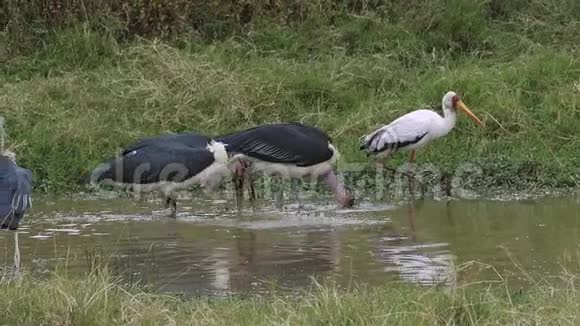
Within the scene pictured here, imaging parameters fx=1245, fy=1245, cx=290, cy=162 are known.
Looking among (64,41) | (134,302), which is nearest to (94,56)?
(64,41)

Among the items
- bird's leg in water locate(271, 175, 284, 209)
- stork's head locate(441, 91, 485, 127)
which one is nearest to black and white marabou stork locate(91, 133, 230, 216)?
bird's leg in water locate(271, 175, 284, 209)

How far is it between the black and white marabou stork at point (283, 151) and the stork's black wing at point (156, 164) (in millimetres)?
410

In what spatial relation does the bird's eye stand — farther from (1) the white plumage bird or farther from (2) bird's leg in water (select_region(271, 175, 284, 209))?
(2) bird's leg in water (select_region(271, 175, 284, 209))

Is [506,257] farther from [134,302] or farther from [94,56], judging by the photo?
[94,56]

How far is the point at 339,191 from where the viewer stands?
9273 mm

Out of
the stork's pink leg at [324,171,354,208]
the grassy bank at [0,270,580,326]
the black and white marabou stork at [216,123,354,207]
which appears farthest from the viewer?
the black and white marabou stork at [216,123,354,207]

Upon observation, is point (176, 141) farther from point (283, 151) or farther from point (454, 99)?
point (454, 99)

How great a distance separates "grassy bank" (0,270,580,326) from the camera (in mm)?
4949

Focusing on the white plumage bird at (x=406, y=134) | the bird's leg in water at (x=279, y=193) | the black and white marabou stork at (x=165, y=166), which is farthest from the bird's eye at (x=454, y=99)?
the black and white marabou stork at (x=165, y=166)

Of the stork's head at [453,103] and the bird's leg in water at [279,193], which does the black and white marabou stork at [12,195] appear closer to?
the bird's leg in water at [279,193]

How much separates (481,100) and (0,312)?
6873 millimetres

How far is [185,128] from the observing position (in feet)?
36.4

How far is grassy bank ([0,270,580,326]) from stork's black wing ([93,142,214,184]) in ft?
11.2

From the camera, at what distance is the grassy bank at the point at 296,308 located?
495 centimetres
